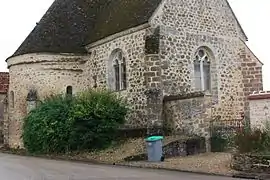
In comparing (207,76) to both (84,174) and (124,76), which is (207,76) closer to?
(124,76)

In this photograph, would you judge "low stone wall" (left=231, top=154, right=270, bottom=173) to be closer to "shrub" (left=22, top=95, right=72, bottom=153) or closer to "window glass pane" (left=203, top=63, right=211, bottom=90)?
"shrub" (left=22, top=95, right=72, bottom=153)

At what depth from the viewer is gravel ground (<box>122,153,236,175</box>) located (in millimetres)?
15559

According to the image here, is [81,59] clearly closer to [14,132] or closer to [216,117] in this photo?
[14,132]

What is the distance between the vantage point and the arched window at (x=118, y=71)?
26984 mm

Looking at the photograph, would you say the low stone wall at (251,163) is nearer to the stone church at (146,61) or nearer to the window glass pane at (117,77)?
the stone church at (146,61)

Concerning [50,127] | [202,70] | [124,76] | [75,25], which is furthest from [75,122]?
[75,25]

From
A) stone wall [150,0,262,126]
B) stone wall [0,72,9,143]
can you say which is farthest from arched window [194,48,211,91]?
stone wall [0,72,9,143]

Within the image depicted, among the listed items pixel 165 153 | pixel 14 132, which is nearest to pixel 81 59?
pixel 14 132

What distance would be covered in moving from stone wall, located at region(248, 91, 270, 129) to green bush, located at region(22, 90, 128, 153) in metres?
6.78

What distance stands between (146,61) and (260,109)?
273 inches

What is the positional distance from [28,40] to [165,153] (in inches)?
553

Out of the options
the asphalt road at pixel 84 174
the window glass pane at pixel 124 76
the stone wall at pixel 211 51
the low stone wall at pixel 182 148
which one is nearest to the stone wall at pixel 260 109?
the low stone wall at pixel 182 148

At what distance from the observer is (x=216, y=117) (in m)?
25.0

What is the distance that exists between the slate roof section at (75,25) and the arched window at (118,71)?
1334 mm
